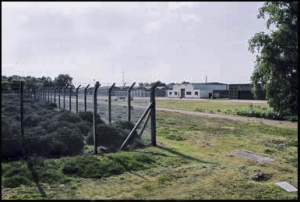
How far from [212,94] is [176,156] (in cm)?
6928

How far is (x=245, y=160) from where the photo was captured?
8.45m

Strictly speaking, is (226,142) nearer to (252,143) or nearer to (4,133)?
(252,143)

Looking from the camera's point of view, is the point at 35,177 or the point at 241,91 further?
the point at 241,91

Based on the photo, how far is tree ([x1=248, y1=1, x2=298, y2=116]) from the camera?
8016 mm

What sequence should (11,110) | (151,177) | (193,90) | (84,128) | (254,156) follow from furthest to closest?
(193,90) < (11,110) < (84,128) < (254,156) < (151,177)

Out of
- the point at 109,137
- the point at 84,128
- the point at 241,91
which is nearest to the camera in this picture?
the point at 109,137

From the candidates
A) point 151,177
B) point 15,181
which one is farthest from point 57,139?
point 151,177

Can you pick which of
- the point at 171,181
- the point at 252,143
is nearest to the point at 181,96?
the point at 252,143

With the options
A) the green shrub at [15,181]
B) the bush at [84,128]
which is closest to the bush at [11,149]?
the green shrub at [15,181]

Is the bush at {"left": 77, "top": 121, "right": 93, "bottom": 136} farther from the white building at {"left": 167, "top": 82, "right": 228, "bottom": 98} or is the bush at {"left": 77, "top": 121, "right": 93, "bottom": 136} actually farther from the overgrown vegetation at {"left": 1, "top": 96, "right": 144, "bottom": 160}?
the white building at {"left": 167, "top": 82, "right": 228, "bottom": 98}

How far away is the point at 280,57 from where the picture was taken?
8344mm

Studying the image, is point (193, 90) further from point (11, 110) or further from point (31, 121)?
point (31, 121)

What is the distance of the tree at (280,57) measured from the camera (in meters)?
8.02

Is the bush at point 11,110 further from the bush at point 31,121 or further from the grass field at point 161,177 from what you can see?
the grass field at point 161,177
